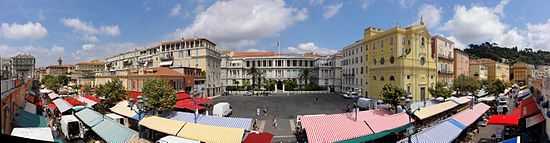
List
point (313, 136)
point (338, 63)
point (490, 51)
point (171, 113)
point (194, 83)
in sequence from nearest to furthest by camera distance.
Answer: point (313, 136) < point (171, 113) < point (194, 83) < point (338, 63) < point (490, 51)

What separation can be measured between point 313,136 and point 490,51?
8547 cm

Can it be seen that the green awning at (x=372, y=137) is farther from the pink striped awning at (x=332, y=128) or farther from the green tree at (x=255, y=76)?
the green tree at (x=255, y=76)

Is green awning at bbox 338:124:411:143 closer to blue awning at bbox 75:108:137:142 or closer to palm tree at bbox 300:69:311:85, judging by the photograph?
blue awning at bbox 75:108:137:142

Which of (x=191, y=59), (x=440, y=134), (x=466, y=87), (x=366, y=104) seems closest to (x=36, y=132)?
(x=440, y=134)

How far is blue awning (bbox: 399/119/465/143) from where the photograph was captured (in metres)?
13.3

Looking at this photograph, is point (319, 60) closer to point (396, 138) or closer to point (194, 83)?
point (194, 83)

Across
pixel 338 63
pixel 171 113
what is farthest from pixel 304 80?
pixel 171 113

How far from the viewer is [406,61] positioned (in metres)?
36.3

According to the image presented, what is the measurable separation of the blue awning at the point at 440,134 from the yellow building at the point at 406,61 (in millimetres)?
20599

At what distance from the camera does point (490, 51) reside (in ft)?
280

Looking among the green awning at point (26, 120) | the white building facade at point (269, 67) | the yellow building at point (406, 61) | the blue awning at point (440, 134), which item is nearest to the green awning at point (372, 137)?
the blue awning at point (440, 134)

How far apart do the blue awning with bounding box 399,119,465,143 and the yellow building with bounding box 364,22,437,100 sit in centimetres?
2060

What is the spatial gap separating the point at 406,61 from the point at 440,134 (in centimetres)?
2336

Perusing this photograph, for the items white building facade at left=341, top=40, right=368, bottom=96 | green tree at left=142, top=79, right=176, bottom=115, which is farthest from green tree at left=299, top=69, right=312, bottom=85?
green tree at left=142, top=79, right=176, bottom=115
